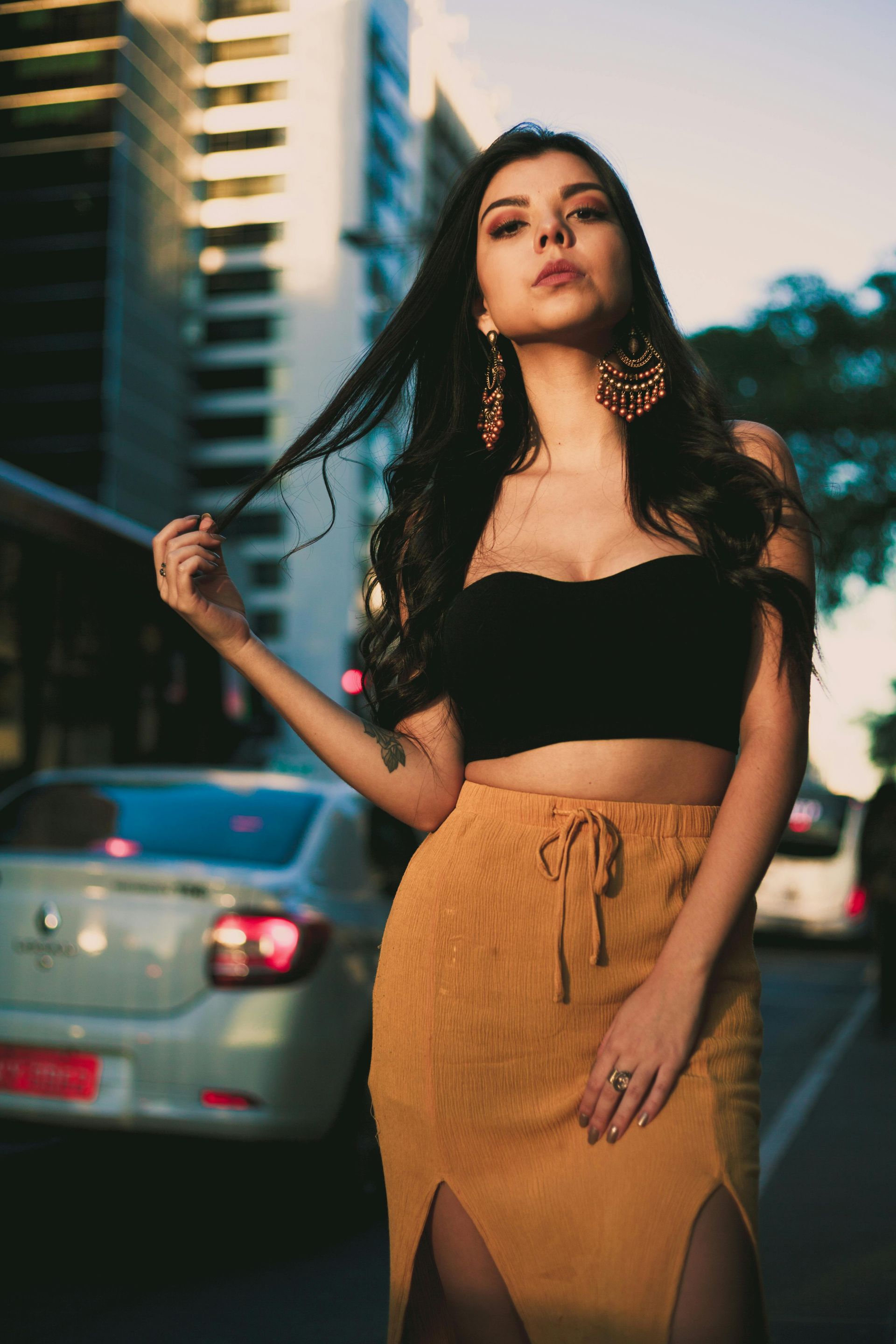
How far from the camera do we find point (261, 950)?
4.99 meters

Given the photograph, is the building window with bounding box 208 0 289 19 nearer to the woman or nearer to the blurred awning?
the blurred awning

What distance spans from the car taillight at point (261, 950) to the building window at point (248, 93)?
70.1 m

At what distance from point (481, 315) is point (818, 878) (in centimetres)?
1770

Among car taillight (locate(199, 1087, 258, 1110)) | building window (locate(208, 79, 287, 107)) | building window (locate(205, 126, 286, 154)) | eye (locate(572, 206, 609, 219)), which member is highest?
building window (locate(208, 79, 287, 107))

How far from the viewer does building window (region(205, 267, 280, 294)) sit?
2805 inches

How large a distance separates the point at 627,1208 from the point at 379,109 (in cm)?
7636

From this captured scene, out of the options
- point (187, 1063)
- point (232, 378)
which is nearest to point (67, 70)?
point (232, 378)

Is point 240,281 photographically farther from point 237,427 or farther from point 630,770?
point 630,770

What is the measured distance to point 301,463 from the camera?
250 centimetres

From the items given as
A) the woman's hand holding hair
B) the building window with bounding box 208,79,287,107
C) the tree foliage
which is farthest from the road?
the building window with bounding box 208,79,287,107

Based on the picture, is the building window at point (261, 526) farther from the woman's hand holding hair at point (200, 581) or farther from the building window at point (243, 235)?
the woman's hand holding hair at point (200, 581)

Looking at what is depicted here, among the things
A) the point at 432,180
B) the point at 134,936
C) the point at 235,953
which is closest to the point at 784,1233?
the point at 235,953

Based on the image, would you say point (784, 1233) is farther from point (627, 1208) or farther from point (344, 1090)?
point (627, 1208)

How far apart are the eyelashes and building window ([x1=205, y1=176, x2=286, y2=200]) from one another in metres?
72.4
